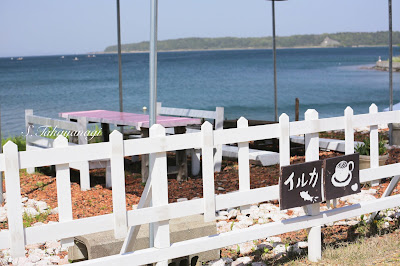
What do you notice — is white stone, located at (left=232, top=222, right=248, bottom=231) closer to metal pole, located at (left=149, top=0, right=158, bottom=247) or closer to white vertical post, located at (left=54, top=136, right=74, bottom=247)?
metal pole, located at (left=149, top=0, right=158, bottom=247)

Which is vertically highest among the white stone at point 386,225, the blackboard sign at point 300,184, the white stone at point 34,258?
the blackboard sign at point 300,184

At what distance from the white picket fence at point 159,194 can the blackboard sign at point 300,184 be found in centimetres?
14

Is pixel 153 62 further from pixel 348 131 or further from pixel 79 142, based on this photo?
→ pixel 79 142

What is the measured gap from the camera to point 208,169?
4.77m

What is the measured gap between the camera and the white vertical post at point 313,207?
5410 mm

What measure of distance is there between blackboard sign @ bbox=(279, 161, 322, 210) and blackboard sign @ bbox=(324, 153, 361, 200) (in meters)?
0.09

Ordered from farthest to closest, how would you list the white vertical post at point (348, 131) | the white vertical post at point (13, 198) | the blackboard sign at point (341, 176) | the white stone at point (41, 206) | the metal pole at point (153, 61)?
the white stone at point (41, 206) → the white vertical post at point (348, 131) → the blackboard sign at point (341, 176) → the metal pole at point (153, 61) → the white vertical post at point (13, 198)

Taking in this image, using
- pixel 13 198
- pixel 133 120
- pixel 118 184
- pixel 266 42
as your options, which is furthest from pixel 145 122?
pixel 266 42

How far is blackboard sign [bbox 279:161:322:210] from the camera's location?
16.7 feet

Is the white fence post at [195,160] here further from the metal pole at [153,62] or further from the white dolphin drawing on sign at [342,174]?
the metal pole at [153,62]

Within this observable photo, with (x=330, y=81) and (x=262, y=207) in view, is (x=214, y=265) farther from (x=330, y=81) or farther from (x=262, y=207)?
(x=330, y=81)

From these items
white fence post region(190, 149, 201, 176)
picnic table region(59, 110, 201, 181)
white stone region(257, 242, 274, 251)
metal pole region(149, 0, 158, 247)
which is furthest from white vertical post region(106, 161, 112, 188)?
metal pole region(149, 0, 158, 247)

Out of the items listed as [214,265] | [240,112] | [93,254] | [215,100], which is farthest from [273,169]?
[215,100]

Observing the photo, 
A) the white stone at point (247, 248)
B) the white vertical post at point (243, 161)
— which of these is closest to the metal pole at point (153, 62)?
the white vertical post at point (243, 161)
